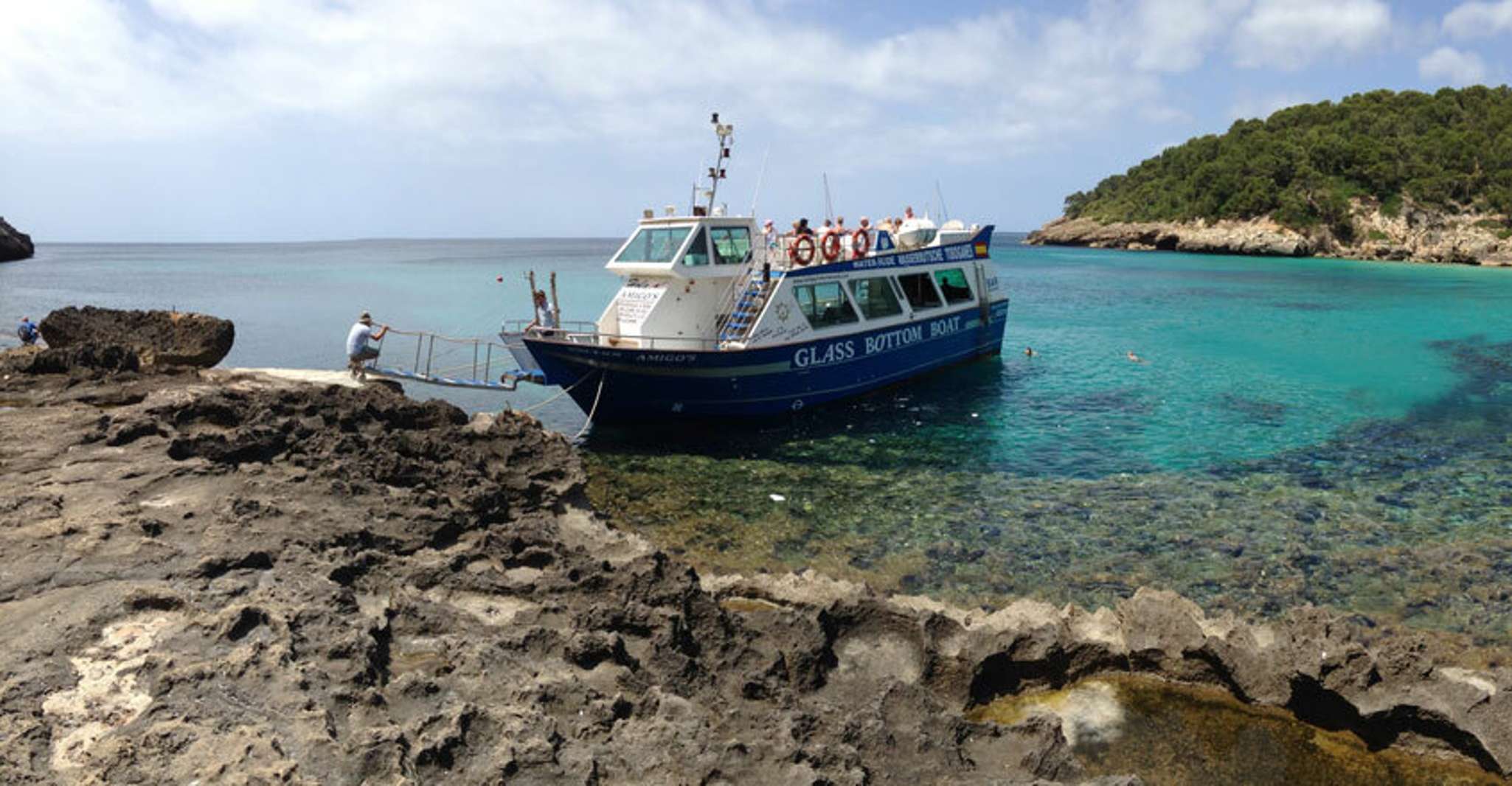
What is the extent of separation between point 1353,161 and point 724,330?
8700 cm

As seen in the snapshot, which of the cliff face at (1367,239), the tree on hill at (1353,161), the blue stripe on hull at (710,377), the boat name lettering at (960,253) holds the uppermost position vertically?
the tree on hill at (1353,161)

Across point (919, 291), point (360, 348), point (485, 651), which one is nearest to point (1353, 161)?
point (919, 291)

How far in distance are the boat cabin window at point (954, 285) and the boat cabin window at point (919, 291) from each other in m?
0.31

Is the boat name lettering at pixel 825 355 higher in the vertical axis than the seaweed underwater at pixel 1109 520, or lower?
higher

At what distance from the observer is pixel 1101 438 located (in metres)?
15.7

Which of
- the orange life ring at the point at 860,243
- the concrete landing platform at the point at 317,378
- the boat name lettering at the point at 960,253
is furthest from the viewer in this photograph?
the boat name lettering at the point at 960,253

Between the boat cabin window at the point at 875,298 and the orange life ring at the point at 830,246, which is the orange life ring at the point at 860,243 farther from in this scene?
the orange life ring at the point at 830,246

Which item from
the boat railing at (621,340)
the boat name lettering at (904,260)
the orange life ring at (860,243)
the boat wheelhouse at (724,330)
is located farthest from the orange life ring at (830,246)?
the boat railing at (621,340)

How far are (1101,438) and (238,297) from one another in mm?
53032

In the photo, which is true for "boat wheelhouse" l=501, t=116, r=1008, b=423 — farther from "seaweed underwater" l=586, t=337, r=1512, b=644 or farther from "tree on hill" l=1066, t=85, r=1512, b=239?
"tree on hill" l=1066, t=85, r=1512, b=239

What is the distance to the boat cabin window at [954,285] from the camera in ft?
71.5

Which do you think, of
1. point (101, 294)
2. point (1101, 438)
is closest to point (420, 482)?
point (1101, 438)

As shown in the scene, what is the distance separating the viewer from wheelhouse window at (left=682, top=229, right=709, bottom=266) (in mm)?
16312

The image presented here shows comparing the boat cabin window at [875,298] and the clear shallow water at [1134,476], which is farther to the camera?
the boat cabin window at [875,298]
